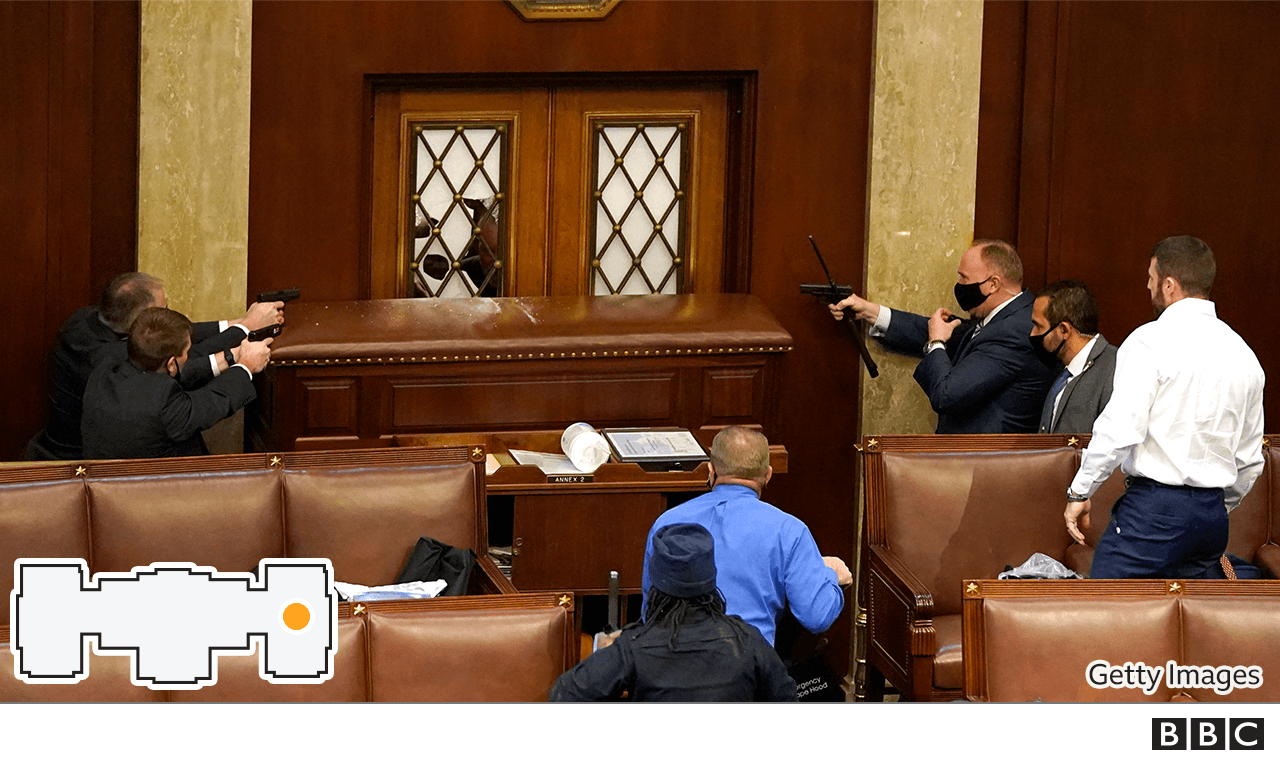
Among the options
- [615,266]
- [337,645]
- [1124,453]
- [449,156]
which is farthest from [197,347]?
[1124,453]

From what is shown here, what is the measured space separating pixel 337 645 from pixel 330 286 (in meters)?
3.07

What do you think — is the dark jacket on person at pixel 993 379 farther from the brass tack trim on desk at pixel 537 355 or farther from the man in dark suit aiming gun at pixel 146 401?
the man in dark suit aiming gun at pixel 146 401

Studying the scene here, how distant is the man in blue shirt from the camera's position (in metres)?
4.34

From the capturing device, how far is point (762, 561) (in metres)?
4.34

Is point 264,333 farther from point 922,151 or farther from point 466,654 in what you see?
point 922,151

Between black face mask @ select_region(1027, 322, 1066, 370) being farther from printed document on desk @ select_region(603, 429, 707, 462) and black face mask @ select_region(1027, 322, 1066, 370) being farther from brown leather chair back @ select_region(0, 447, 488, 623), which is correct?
brown leather chair back @ select_region(0, 447, 488, 623)

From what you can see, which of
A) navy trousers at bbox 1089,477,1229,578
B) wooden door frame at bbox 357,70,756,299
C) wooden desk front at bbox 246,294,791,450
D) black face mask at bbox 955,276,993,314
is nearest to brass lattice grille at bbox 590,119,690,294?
→ wooden door frame at bbox 357,70,756,299

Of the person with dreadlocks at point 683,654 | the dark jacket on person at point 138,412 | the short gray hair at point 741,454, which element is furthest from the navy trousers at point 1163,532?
the dark jacket on person at point 138,412

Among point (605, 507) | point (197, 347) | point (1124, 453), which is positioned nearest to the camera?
point (1124, 453)

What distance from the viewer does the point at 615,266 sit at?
6941 mm

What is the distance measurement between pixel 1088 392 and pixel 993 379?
44 cm

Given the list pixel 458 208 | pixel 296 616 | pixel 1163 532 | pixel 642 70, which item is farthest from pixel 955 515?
pixel 458 208

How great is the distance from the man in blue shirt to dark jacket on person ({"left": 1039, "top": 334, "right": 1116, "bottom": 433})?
172 cm

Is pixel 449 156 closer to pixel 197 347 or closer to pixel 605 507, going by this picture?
pixel 197 347
